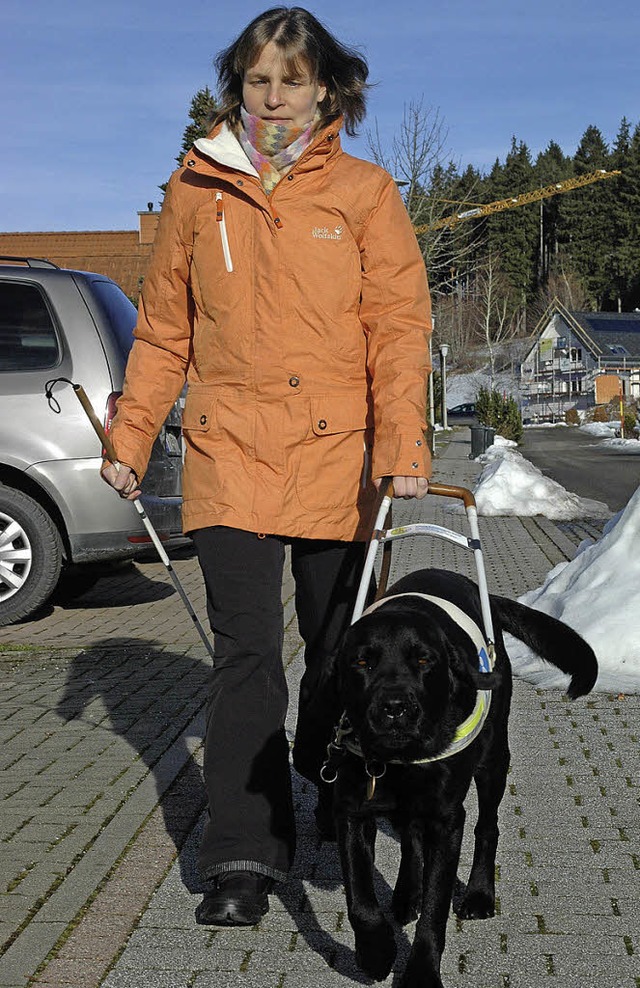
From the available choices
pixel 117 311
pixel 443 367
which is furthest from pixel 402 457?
pixel 443 367

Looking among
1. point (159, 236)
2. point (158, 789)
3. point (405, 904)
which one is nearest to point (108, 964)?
point (405, 904)

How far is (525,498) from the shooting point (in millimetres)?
15617

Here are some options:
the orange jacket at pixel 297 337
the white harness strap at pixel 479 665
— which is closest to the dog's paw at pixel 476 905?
the white harness strap at pixel 479 665

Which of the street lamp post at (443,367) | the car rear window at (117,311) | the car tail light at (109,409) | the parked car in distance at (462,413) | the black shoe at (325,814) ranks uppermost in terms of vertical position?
the car rear window at (117,311)

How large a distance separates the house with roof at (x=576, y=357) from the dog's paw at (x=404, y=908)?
280 feet

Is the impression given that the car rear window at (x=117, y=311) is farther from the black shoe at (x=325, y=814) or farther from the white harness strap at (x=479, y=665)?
the white harness strap at (x=479, y=665)

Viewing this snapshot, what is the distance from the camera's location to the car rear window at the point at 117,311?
26.0ft

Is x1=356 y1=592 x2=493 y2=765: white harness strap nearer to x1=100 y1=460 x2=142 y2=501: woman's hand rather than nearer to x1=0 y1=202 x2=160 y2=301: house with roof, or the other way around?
x1=100 y1=460 x2=142 y2=501: woman's hand

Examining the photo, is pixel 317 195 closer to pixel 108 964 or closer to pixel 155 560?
pixel 108 964

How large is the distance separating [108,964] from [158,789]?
53.9 inches

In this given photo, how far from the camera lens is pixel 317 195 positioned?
→ 3.43 meters

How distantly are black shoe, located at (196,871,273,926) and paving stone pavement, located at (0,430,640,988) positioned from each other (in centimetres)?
4

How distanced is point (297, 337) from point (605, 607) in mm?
3408

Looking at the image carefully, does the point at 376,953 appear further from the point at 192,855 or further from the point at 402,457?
the point at 402,457
